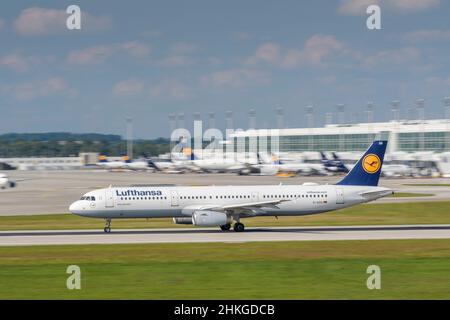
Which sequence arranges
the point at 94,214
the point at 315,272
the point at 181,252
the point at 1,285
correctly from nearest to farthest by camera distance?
the point at 1,285 → the point at 315,272 → the point at 181,252 → the point at 94,214

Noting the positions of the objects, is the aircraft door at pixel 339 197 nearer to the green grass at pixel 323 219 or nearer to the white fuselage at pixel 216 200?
the white fuselage at pixel 216 200

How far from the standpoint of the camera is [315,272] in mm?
34844

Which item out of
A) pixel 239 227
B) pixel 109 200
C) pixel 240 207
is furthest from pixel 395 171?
pixel 109 200

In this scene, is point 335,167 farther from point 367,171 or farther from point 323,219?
point 367,171

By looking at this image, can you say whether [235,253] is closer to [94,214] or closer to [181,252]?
[181,252]

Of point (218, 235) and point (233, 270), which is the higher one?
point (233, 270)

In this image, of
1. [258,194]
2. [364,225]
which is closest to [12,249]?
[258,194]

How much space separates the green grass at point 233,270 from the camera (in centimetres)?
2955

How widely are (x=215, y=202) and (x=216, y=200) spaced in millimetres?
182

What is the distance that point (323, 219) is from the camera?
69.2 m

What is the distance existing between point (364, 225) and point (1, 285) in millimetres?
36950

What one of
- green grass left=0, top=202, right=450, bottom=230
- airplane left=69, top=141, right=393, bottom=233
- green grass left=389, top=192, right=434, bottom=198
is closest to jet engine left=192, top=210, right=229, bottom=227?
airplane left=69, top=141, right=393, bottom=233

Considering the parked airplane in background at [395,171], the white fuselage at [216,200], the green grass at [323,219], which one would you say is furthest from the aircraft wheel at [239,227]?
the parked airplane in background at [395,171]

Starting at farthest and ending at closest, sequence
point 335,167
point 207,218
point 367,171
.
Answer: point 335,167 < point 367,171 < point 207,218
